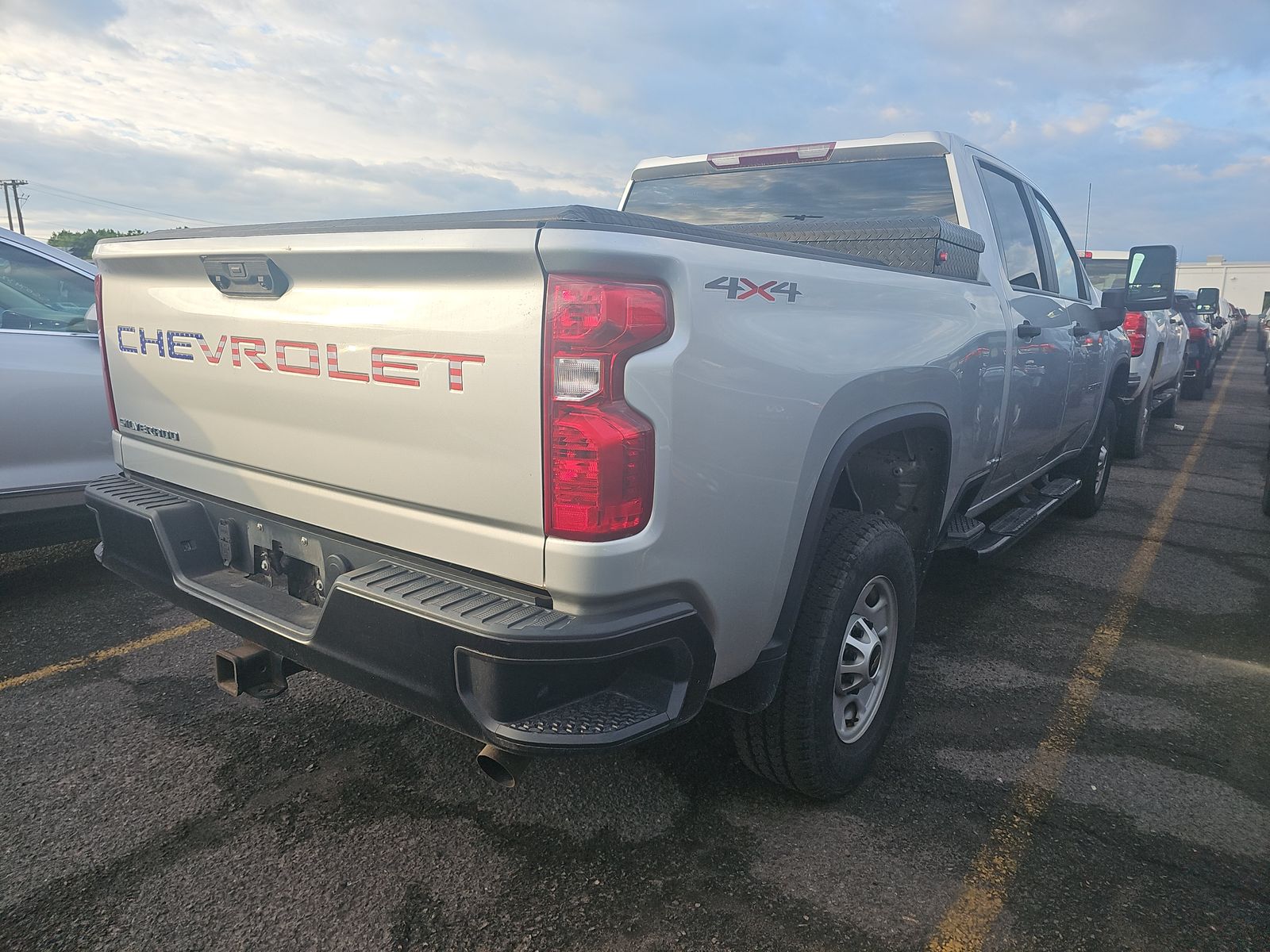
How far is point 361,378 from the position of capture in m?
2.13

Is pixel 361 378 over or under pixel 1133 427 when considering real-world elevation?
over

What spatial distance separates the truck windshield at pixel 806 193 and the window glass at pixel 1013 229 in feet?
0.99

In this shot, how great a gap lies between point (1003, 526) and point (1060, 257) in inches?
66.6

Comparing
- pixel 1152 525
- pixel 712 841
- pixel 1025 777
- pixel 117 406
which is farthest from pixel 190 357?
pixel 1152 525

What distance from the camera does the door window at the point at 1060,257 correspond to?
4.84m

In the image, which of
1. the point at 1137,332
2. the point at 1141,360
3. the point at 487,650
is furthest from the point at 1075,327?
the point at 1137,332

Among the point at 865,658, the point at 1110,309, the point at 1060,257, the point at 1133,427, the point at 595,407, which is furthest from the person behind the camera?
the point at 1133,427

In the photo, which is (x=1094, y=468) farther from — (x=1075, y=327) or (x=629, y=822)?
(x=629, y=822)

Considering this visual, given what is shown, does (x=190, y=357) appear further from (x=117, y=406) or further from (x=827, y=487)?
(x=827, y=487)

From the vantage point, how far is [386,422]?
211 centimetres

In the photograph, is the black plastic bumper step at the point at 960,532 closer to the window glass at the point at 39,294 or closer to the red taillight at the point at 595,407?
the red taillight at the point at 595,407

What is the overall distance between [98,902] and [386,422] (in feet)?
4.55

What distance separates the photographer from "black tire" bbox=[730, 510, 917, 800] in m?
2.45

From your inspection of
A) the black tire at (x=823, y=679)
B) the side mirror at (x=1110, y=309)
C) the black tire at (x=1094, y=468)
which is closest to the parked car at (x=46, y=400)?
the black tire at (x=823, y=679)
